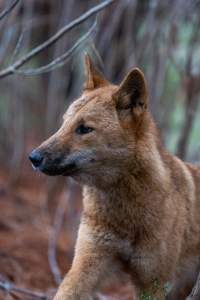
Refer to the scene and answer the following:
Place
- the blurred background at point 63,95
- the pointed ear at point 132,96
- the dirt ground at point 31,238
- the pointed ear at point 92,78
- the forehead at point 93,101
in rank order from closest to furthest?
the pointed ear at point 132,96 < the forehead at point 93,101 < the pointed ear at point 92,78 < the dirt ground at point 31,238 < the blurred background at point 63,95

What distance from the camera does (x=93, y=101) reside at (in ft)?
19.8

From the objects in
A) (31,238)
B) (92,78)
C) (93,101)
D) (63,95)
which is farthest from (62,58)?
(63,95)

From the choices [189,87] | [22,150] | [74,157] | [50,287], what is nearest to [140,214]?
[74,157]

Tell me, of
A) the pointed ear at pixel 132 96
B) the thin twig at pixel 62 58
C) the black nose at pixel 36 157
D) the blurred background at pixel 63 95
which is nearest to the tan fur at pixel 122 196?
the pointed ear at pixel 132 96

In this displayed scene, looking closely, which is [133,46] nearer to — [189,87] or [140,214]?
[189,87]

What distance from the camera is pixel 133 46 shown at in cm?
979

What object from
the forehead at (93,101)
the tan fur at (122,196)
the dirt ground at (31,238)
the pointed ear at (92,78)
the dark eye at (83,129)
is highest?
the pointed ear at (92,78)

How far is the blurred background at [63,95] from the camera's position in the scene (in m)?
9.27

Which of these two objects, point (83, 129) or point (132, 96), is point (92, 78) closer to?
point (132, 96)

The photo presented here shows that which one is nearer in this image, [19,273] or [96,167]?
[96,167]

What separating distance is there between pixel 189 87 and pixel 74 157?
406 centimetres

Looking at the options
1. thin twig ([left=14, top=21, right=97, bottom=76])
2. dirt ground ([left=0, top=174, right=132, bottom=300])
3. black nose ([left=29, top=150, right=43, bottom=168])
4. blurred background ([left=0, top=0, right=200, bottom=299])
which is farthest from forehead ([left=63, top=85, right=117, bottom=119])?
dirt ground ([left=0, top=174, right=132, bottom=300])

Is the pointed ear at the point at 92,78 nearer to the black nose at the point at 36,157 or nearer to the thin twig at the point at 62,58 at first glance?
the thin twig at the point at 62,58

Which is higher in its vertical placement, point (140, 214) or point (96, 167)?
point (96, 167)
